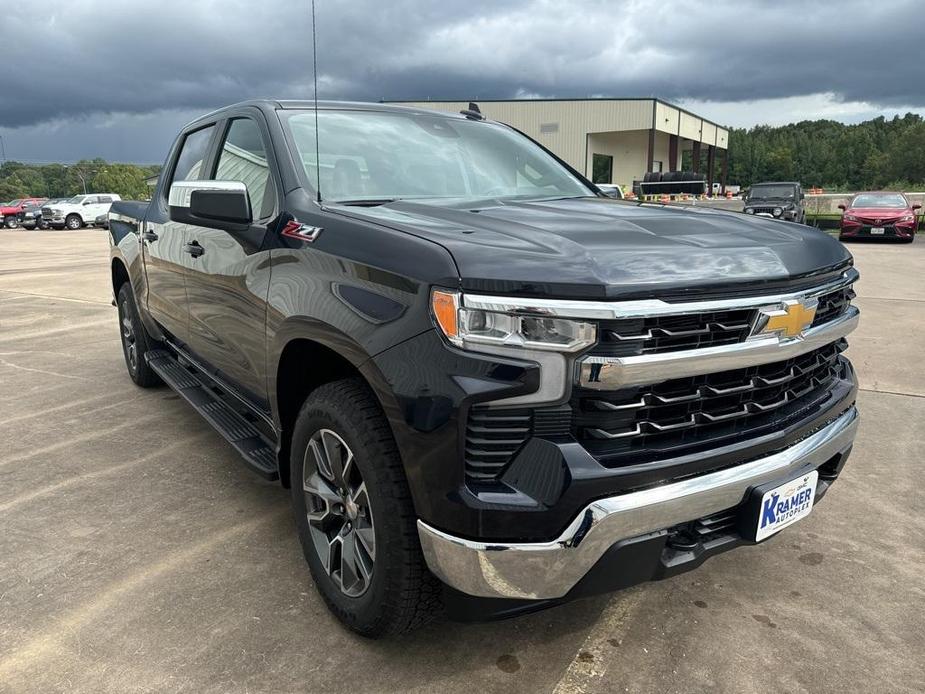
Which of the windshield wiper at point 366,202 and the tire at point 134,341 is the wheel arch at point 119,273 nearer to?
the tire at point 134,341

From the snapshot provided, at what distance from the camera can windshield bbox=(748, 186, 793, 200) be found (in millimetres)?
21703

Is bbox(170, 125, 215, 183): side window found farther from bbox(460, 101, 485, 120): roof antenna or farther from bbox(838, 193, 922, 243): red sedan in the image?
bbox(838, 193, 922, 243): red sedan

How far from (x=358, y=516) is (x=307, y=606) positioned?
536mm

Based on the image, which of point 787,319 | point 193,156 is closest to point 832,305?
point 787,319

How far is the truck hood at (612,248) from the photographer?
179 cm

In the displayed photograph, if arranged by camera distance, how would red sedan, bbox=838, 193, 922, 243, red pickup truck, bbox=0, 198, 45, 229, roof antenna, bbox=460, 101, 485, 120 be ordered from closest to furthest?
roof antenna, bbox=460, 101, 485, 120, red sedan, bbox=838, 193, 922, 243, red pickup truck, bbox=0, 198, 45, 229

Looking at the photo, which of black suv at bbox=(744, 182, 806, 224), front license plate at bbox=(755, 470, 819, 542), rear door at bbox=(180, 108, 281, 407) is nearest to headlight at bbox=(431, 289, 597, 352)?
front license plate at bbox=(755, 470, 819, 542)

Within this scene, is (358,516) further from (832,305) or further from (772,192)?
(772,192)

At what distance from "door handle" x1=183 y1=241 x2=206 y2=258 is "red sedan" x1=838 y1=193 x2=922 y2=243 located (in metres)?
19.8

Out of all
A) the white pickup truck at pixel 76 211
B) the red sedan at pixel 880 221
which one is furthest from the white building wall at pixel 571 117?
the red sedan at pixel 880 221

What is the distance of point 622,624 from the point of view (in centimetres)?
242

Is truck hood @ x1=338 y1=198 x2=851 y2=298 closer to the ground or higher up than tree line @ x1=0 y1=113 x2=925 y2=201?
closer to the ground

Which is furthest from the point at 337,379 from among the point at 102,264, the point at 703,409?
the point at 102,264

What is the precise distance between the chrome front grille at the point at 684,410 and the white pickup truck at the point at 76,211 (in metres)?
36.6
